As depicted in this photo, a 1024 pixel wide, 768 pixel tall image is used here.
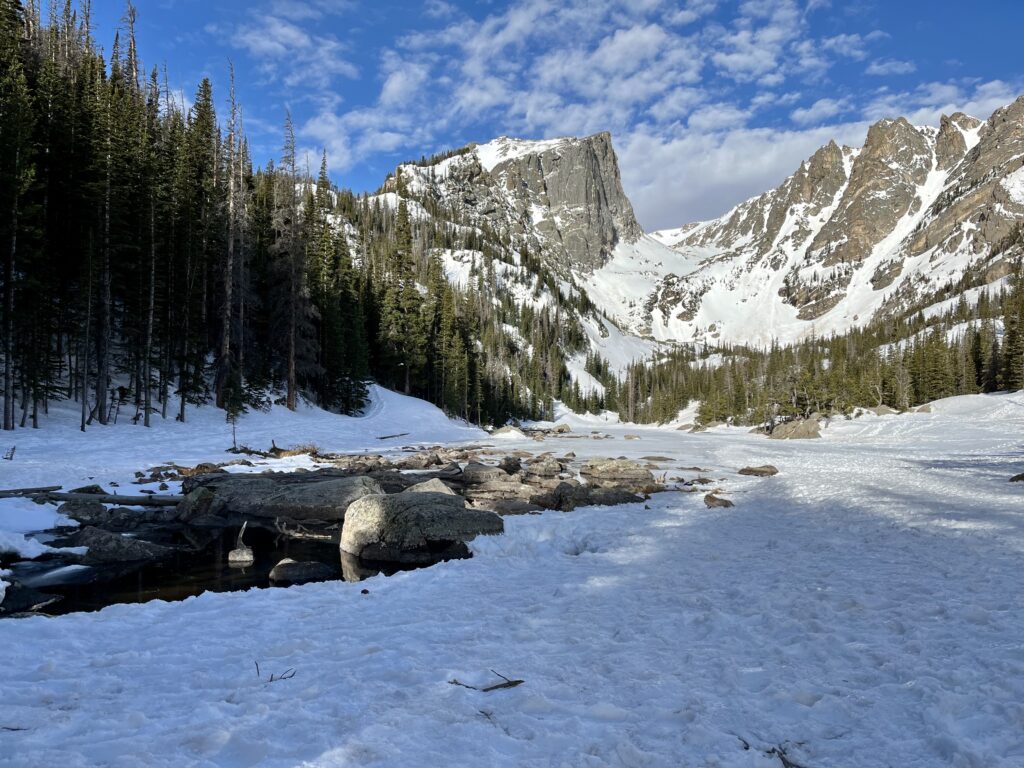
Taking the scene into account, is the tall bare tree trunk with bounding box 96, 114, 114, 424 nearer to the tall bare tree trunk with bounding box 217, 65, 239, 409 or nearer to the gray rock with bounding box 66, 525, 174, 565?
the tall bare tree trunk with bounding box 217, 65, 239, 409

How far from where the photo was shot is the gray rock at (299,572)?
33.5 ft

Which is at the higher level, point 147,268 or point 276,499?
point 147,268

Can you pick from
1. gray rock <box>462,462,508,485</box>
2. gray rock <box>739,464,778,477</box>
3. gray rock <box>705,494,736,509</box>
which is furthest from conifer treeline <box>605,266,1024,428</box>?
gray rock <box>705,494,736,509</box>

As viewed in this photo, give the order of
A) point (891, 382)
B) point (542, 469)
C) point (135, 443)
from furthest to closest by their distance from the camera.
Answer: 1. point (891, 382)
2. point (542, 469)
3. point (135, 443)

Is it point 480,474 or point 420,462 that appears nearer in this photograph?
point 480,474

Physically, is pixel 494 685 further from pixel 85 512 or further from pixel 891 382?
pixel 891 382

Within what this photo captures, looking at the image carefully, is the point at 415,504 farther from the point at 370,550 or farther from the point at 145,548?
the point at 145,548

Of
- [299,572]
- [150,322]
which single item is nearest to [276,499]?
[299,572]

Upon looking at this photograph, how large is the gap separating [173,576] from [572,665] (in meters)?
9.25

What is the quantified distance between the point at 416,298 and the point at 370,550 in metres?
55.5

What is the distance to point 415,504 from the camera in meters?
13.2

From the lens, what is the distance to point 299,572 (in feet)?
34.4

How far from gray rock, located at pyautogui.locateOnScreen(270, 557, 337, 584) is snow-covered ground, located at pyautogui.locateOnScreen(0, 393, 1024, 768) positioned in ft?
5.52

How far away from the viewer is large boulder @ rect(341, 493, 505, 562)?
12047mm
